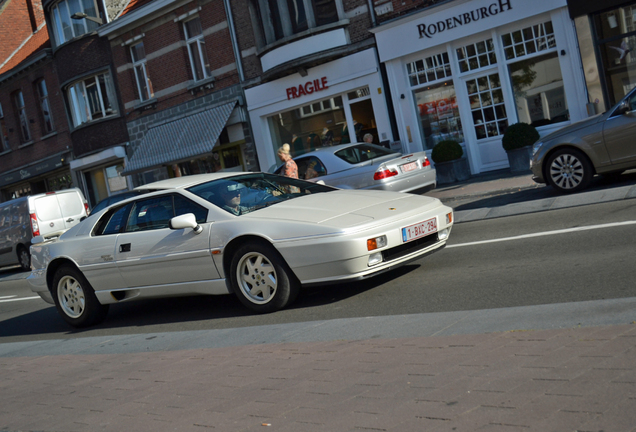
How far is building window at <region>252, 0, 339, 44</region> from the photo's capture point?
1938cm

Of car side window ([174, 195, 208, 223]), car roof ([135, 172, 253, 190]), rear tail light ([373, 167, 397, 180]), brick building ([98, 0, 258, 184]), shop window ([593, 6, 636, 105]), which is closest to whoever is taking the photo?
car side window ([174, 195, 208, 223])

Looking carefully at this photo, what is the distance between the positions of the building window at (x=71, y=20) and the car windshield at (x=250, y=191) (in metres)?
21.1

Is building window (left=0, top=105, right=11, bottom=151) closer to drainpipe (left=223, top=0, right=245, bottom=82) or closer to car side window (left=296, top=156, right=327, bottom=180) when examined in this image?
drainpipe (left=223, top=0, right=245, bottom=82)

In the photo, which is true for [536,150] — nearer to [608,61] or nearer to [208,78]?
[608,61]

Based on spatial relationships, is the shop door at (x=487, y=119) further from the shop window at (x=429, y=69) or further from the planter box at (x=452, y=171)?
the planter box at (x=452, y=171)

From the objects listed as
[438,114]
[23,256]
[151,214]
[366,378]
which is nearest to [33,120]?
[23,256]

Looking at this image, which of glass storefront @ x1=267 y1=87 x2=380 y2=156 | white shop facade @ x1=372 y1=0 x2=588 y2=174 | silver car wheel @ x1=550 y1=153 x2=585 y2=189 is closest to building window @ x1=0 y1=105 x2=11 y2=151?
glass storefront @ x1=267 y1=87 x2=380 y2=156

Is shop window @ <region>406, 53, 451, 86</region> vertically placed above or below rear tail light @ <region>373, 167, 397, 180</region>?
above

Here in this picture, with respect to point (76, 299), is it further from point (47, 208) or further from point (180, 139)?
point (180, 139)

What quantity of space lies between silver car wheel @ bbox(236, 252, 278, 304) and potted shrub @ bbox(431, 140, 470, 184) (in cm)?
1019

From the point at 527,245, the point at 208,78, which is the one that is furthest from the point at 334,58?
the point at 527,245

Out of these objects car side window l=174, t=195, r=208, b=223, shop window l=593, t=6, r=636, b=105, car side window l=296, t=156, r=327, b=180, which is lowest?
car side window l=174, t=195, r=208, b=223

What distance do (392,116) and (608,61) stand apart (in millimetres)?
5737

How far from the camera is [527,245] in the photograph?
7.80 meters
